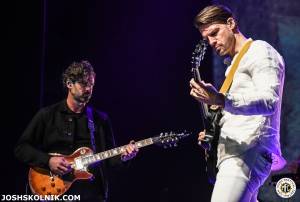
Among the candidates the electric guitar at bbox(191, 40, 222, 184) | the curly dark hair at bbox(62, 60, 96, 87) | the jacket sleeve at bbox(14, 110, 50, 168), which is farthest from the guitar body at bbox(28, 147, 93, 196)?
the electric guitar at bbox(191, 40, 222, 184)

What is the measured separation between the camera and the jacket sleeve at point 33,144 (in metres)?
5.06

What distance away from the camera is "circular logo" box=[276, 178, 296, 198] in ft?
19.1

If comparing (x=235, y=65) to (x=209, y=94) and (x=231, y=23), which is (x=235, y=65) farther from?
(x=209, y=94)

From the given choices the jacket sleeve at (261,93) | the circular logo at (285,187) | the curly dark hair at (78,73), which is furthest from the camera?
the circular logo at (285,187)

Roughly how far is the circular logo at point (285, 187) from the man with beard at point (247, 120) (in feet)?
9.63

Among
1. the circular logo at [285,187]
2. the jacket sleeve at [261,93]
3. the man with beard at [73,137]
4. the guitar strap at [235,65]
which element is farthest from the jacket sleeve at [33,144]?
the jacket sleeve at [261,93]

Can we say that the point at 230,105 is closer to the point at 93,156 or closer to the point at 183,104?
the point at 93,156

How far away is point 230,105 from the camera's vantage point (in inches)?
103

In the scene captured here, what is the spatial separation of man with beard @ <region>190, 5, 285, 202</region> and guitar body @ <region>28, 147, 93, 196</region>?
2395 mm

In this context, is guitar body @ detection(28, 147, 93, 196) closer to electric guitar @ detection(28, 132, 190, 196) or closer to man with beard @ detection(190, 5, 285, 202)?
electric guitar @ detection(28, 132, 190, 196)

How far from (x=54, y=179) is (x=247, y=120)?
288cm

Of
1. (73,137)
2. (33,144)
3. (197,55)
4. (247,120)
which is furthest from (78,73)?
(247,120)

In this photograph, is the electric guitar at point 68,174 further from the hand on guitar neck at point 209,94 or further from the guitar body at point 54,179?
the hand on guitar neck at point 209,94

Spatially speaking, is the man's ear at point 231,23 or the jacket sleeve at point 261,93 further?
the man's ear at point 231,23
